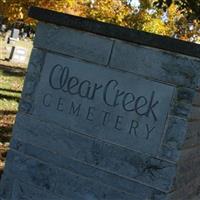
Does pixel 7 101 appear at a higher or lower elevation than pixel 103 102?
lower

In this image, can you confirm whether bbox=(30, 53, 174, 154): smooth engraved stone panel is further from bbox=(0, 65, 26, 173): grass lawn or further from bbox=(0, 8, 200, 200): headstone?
bbox=(0, 65, 26, 173): grass lawn

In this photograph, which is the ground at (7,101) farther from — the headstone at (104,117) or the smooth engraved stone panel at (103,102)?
the smooth engraved stone panel at (103,102)

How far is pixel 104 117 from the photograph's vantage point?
4.27 m

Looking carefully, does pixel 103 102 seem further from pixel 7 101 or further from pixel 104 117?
pixel 7 101

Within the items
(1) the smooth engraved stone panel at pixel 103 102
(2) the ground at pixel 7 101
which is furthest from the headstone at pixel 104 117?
(2) the ground at pixel 7 101

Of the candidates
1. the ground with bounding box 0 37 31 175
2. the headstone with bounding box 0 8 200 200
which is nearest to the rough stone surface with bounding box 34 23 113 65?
the headstone with bounding box 0 8 200 200

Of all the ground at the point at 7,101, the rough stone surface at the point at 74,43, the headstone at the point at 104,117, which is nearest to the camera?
the headstone at the point at 104,117

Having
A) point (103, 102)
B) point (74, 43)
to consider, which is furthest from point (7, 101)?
point (103, 102)

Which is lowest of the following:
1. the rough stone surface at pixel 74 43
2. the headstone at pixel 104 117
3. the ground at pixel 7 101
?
the ground at pixel 7 101

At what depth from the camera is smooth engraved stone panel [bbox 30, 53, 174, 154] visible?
407 centimetres

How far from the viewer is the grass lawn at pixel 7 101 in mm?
8634

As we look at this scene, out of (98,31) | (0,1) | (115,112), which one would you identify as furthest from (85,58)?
(0,1)

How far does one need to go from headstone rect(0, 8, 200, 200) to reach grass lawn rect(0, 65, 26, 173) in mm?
2340

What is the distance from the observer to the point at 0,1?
1440cm
